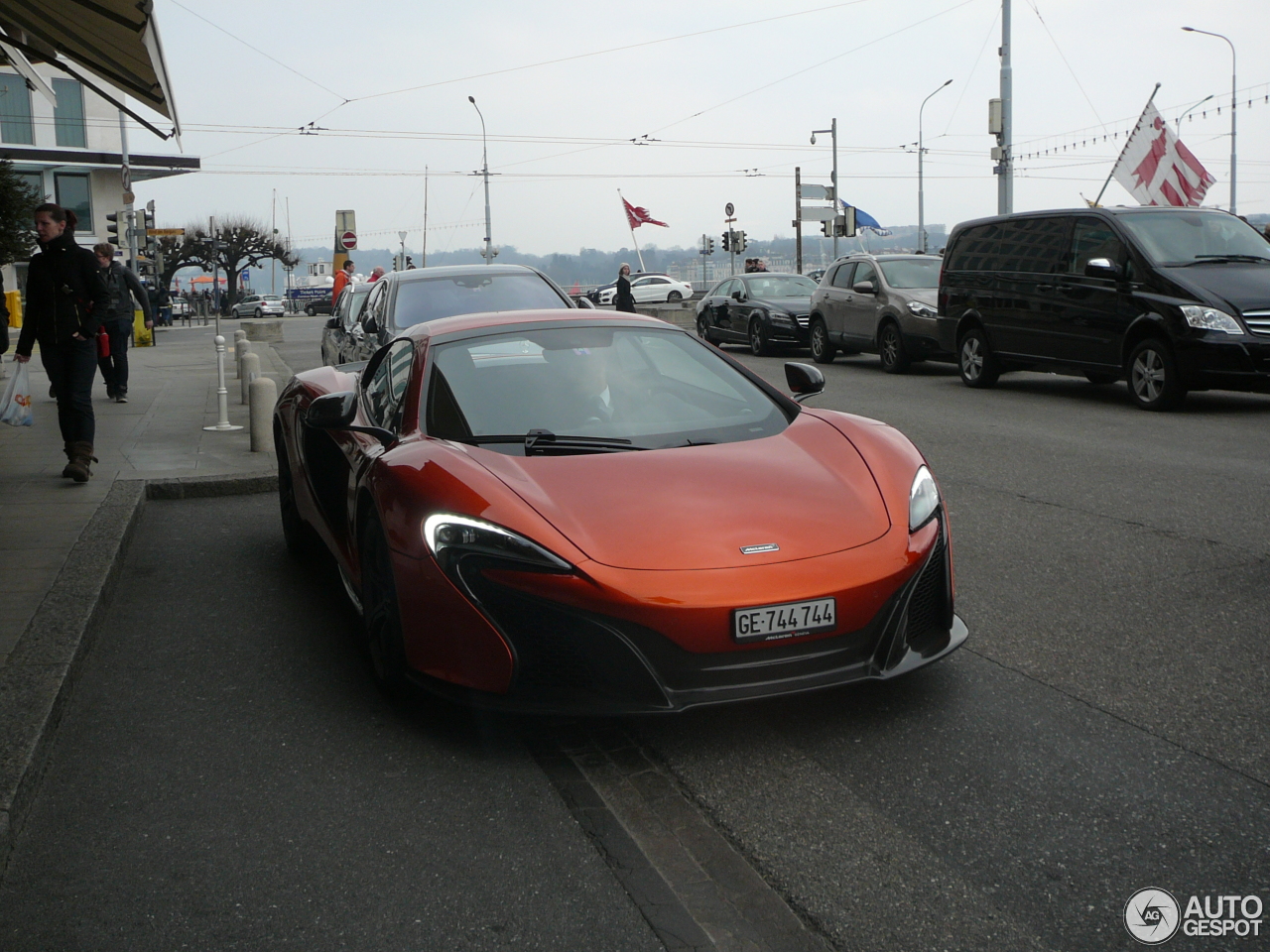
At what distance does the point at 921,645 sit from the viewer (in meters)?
4.02

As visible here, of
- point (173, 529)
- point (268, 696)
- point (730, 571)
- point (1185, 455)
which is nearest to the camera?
point (730, 571)

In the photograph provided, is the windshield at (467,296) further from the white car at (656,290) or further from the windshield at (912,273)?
the white car at (656,290)

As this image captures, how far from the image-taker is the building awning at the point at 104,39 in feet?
26.6

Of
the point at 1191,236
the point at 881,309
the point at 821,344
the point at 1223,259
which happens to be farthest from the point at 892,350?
the point at 1223,259

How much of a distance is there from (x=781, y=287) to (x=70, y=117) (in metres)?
43.1

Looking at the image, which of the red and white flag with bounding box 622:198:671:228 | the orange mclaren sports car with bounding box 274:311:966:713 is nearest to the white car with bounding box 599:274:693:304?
the red and white flag with bounding box 622:198:671:228

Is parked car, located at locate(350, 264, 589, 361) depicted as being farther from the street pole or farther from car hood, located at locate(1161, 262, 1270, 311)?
the street pole

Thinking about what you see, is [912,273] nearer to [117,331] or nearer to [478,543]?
[117,331]

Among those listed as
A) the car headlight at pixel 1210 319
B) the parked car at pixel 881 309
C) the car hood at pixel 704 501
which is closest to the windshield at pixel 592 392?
the car hood at pixel 704 501

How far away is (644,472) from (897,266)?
49.7ft

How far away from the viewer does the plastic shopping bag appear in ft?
28.0

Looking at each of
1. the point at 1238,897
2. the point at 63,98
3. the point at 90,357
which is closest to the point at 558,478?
the point at 1238,897

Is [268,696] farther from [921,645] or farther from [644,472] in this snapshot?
[921,645]

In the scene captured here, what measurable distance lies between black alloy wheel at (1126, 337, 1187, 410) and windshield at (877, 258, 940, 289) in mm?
5681
